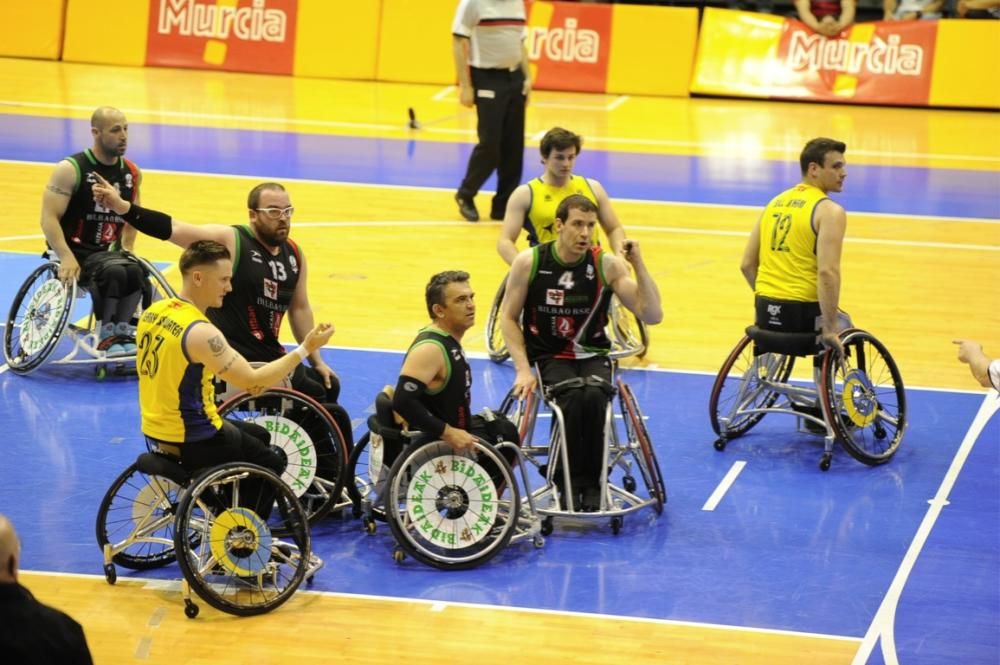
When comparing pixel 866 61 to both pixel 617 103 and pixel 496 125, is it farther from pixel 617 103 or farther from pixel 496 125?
pixel 496 125

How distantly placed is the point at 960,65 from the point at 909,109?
872 mm

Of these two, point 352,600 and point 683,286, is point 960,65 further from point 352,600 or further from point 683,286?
point 352,600

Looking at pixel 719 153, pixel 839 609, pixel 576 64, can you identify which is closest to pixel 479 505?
pixel 839 609

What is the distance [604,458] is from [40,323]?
4.40 m

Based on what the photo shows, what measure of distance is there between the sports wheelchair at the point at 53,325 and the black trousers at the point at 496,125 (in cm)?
494

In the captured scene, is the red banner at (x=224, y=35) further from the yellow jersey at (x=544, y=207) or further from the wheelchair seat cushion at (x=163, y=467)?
the wheelchair seat cushion at (x=163, y=467)

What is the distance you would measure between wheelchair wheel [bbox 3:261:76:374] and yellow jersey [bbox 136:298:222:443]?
11.3 feet

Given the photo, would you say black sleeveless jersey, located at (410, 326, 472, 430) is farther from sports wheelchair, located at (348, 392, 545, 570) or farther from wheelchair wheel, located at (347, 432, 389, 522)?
wheelchair wheel, located at (347, 432, 389, 522)

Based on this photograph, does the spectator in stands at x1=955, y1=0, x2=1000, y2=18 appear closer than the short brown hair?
No

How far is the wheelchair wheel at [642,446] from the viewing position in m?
7.99

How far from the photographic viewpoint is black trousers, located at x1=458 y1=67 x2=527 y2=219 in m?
14.9

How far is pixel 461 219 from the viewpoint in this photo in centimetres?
1523

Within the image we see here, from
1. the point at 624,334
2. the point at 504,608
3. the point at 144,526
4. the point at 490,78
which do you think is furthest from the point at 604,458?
the point at 490,78

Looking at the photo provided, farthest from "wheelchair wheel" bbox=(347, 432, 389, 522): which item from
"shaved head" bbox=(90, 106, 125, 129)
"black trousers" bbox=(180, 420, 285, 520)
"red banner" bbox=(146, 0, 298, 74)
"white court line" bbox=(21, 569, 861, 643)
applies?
"red banner" bbox=(146, 0, 298, 74)
